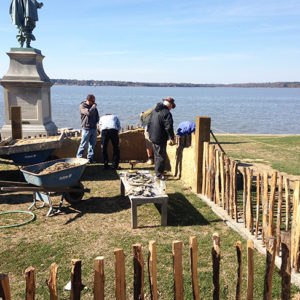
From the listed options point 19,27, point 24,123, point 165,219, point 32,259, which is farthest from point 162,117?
point 19,27

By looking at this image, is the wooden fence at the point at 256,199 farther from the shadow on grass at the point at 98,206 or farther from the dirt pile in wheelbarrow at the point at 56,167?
the dirt pile in wheelbarrow at the point at 56,167

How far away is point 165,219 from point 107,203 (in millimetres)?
1673

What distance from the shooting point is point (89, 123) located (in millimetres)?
9680

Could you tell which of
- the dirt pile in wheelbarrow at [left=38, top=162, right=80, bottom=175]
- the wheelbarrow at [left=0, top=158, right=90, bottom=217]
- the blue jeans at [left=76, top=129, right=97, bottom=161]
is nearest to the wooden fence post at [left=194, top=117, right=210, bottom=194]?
the wheelbarrow at [left=0, top=158, right=90, bottom=217]

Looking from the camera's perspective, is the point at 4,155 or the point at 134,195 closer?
the point at 134,195

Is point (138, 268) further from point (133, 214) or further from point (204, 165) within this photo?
point (204, 165)

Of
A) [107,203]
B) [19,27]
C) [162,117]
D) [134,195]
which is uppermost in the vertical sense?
[19,27]

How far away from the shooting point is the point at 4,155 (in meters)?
7.85

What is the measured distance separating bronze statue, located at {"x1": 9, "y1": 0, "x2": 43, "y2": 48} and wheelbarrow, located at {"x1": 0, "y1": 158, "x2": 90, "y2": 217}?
7.29 meters

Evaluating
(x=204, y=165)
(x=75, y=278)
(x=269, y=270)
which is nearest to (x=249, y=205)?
(x=204, y=165)

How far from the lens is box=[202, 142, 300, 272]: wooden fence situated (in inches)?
163

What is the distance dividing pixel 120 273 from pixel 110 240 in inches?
113

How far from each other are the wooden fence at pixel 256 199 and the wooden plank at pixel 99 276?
1603 millimetres

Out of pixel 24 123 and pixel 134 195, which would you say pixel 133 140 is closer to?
pixel 24 123
